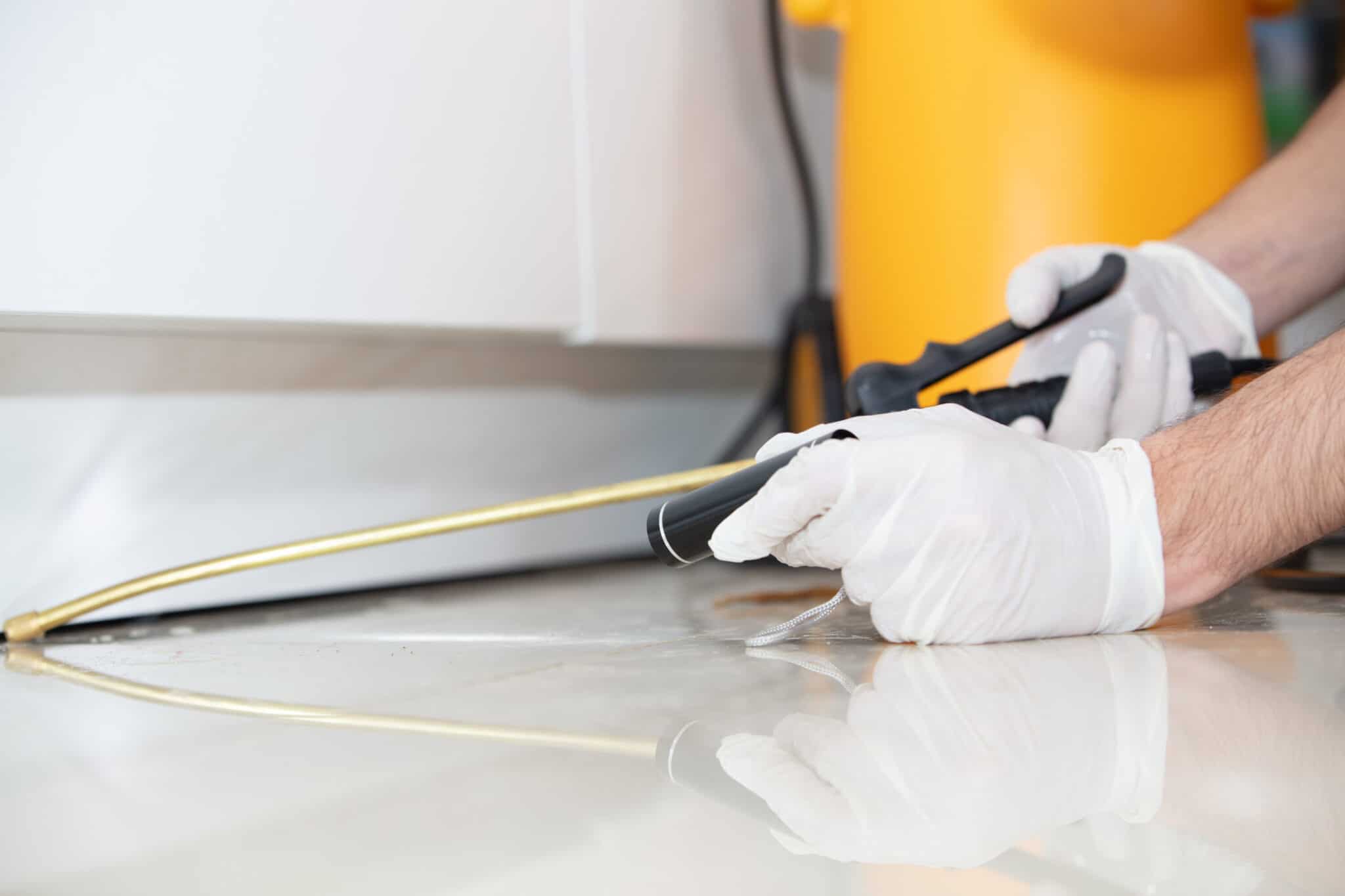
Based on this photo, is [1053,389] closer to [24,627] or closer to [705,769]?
[705,769]

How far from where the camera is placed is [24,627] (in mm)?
794

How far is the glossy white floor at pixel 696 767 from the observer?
31cm

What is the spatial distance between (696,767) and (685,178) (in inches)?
34.0

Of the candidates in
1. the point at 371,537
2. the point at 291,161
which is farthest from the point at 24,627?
the point at 291,161

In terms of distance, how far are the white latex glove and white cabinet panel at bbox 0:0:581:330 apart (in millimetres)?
437

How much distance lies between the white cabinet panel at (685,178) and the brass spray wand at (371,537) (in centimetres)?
39

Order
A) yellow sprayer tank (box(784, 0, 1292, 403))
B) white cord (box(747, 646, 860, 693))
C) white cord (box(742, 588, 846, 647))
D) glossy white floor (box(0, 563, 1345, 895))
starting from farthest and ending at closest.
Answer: yellow sprayer tank (box(784, 0, 1292, 403))
white cord (box(742, 588, 846, 647))
white cord (box(747, 646, 860, 693))
glossy white floor (box(0, 563, 1345, 895))

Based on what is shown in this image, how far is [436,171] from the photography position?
3.03 ft

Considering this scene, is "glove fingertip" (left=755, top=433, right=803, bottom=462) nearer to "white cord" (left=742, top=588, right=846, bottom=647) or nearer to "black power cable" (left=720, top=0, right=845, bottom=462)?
"white cord" (left=742, top=588, right=846, bottom=647)

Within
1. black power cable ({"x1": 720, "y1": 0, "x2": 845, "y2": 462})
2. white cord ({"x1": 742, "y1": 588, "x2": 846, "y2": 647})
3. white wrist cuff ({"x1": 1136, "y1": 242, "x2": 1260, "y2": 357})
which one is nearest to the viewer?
white cord ({"x1": 742, "y1": 588, "x2": 846, "y2": 647})

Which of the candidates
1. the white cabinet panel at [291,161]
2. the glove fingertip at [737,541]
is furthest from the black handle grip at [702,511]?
the white cabinet panel at [291,161]

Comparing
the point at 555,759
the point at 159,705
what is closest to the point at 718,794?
the point at 555,759

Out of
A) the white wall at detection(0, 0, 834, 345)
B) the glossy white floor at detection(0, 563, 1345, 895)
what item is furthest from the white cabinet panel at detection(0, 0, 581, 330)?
the glossy white floor at detection(0, 563, 1345, 895)

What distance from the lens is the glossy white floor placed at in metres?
0.31
